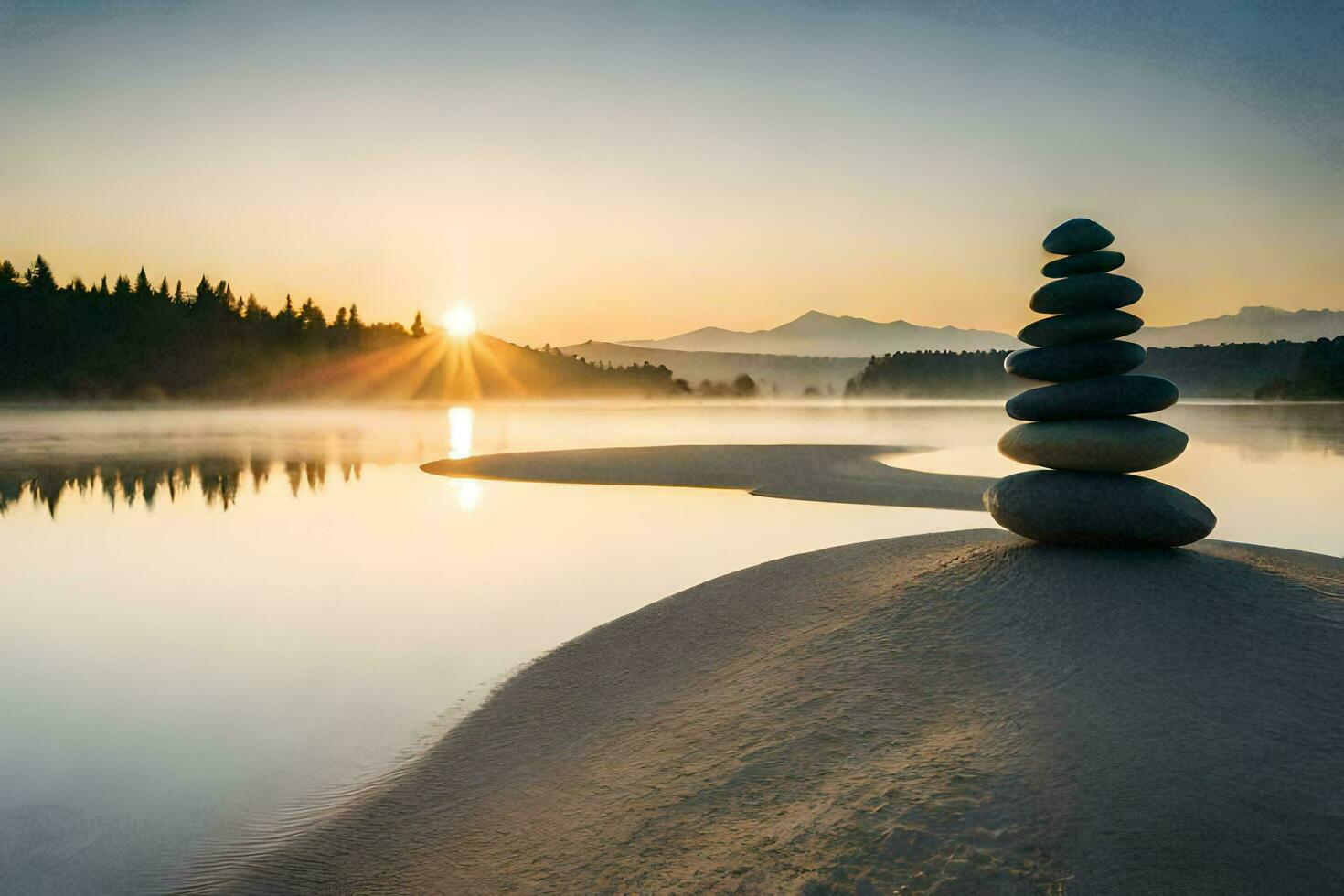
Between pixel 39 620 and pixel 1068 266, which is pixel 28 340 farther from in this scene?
pixel 1068 266

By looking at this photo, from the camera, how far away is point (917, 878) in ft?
13.8

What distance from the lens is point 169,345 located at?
124m

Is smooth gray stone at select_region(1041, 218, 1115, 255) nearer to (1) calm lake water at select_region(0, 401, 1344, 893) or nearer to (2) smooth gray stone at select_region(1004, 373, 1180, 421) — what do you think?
(2) smooth gray stone at select_region(1004, 373, 1180, 421)

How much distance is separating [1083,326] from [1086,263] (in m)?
0.90

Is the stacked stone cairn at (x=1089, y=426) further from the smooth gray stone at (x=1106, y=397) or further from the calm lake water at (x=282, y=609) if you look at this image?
the calm lake water at (x=282, y=609)

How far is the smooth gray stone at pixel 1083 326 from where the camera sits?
11.0m

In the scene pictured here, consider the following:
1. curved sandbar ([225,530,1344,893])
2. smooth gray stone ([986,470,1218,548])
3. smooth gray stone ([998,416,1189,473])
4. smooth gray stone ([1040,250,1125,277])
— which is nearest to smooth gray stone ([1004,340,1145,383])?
smooth gray stone ([998,416,1189,473])

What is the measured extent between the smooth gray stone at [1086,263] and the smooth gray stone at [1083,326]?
1.84 ft

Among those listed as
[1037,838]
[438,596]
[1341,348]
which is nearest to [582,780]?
[1037,838]

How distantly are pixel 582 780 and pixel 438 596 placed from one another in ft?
24.0

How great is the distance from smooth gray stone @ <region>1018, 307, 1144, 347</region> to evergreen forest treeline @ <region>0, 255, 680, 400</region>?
433ft

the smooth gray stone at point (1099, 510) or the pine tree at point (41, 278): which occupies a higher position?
the pine tree at point (41, 278)

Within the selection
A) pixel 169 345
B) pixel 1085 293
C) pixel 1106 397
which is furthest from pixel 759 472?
pixel 169 345

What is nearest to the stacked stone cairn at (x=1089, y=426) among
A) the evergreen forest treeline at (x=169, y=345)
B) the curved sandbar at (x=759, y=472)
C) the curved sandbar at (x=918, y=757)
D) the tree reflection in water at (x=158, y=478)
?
the curved sandbar at (x=918, y=757)
